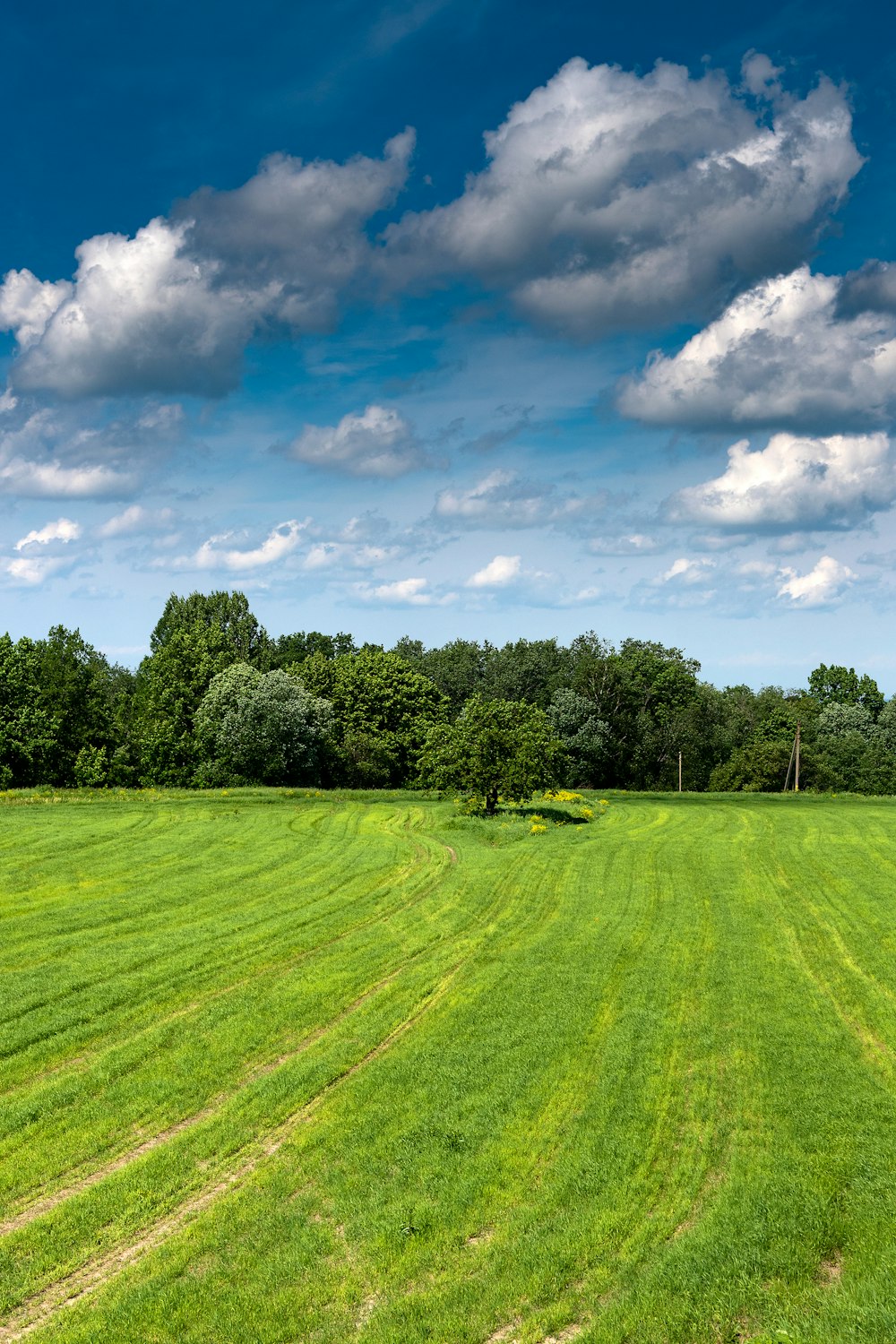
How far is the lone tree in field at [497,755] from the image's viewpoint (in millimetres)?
46375

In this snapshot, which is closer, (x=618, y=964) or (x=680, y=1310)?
(x=680, y=1310)

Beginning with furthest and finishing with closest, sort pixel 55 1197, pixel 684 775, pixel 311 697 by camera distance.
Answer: pixel 684 775, pixel 311 697, pixel 55 1197

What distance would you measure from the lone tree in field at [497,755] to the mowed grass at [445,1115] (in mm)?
15399

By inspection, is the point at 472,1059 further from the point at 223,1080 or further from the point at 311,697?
the point at 311,697

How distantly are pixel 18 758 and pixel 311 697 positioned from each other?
2348 cm

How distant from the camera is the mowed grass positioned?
10742 millimetres

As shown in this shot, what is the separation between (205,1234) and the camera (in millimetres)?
11930

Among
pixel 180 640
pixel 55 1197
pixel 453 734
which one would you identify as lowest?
pixel 55 1197

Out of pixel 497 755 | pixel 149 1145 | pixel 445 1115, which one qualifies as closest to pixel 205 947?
pixel 149 1145

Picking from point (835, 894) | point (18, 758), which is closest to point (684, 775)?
point (18, 758)

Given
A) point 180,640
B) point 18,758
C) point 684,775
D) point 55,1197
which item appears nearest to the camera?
point 55,1197

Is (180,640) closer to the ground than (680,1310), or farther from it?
farther from it

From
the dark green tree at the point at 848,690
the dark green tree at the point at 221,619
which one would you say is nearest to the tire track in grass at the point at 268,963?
Answer: the dark green tree at the point at 221,619

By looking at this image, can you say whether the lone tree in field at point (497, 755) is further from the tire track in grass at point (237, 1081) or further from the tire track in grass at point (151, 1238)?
the tire track in grass at point (151, 1238)
